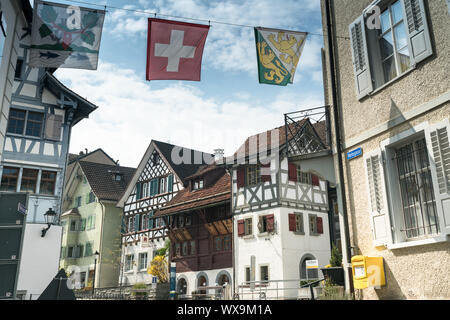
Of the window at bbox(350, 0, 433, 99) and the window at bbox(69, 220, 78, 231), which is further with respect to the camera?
the window at bbox(69, 220, 78, 231)

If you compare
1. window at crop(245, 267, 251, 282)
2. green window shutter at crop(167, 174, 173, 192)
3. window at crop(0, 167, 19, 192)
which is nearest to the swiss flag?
window at crop(0, 167, 19, 192)

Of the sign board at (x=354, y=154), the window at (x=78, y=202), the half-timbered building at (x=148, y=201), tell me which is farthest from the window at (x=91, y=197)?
the sign board at (x=354, y=154)

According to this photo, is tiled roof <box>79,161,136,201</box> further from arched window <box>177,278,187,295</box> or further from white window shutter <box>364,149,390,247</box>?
white window shutter <box>364,149,390,247</box>

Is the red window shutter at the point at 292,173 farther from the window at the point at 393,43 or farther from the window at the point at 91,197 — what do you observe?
the window at the point at 91,197

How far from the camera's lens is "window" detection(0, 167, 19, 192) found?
20456 mm

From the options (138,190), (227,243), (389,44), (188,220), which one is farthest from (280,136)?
(389,44)

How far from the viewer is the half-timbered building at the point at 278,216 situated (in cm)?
2334

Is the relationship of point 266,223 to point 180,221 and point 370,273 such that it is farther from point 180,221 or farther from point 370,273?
point 370,273

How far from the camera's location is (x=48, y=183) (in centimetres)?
2161

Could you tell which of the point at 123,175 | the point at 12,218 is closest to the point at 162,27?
the point at 12,218

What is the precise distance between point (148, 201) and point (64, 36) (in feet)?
80.8

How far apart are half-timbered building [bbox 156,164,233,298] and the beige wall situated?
18011mm
